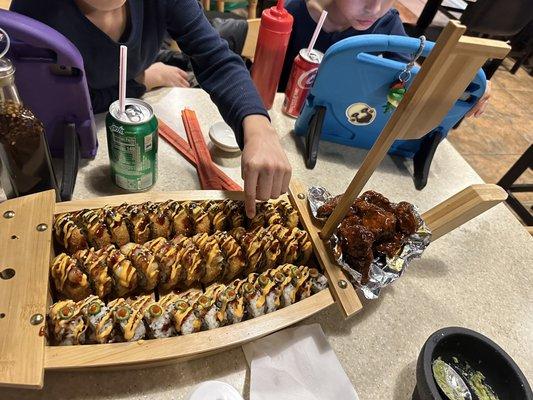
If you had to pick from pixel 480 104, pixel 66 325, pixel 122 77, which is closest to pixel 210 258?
pixel 66 325

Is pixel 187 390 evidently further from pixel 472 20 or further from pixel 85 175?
pixel 472 20

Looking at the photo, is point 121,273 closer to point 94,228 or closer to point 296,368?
point 94,228

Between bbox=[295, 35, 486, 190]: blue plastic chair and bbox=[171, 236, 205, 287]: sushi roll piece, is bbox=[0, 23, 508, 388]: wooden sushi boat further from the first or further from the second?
bbox=[295, 35, 486, 190]: blue plastic chair

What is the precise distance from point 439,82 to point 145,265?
1.77ft

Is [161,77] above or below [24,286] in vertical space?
below

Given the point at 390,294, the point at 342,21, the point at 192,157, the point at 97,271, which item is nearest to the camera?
the point at 97,271

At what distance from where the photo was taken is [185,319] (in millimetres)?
641

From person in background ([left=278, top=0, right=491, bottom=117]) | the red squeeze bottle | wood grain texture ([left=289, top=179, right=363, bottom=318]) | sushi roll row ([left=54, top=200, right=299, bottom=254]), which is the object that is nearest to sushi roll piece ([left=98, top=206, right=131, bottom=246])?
sushi roll row ([left=54, top=200, right=299, bottom=254])

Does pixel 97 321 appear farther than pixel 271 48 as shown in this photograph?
No

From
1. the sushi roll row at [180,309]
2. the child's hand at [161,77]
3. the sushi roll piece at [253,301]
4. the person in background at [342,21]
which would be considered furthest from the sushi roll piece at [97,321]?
the person in background at [342,21]

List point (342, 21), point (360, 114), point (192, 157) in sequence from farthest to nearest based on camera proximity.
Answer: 1. point (342, 21)
2. point (360, 114)
3. point (192, 157)

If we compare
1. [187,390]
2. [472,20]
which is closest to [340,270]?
[187,390]

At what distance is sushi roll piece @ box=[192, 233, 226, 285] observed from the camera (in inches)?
28.5

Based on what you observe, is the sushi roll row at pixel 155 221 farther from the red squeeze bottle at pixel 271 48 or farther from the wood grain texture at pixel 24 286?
the red squeeze bottle at pixel 271 48
